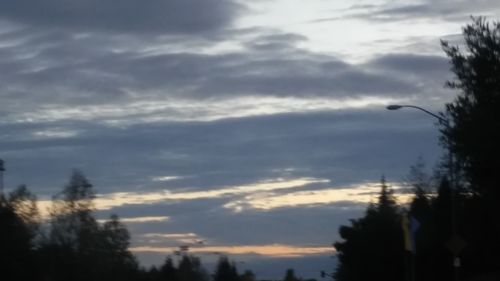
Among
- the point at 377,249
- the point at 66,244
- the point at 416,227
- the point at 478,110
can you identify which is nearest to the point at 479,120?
the point at 478,110

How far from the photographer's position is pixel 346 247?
92375 mm

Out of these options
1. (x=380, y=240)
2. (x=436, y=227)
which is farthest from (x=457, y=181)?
(x=380, y=240)

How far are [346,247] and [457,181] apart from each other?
4547 cm

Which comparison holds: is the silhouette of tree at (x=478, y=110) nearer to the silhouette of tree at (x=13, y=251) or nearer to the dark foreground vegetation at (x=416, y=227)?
the dark foreground vegetation at (x=416, y=227)

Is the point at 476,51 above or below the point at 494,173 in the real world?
above

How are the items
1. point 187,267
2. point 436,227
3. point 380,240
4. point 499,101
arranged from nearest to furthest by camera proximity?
point 499,101 < point 436,227 < point 380,240 < point 187,267

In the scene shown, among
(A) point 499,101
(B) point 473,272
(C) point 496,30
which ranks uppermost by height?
(C) point 496,30

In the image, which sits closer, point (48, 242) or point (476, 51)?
point (476, 51)

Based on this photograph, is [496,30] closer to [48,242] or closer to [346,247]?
[346,247]

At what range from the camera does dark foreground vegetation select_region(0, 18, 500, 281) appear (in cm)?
4069

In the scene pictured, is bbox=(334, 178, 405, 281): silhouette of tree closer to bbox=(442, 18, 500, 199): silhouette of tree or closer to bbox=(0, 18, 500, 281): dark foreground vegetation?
bbox=(0, 18, 500, 281): dark foreground vegetation

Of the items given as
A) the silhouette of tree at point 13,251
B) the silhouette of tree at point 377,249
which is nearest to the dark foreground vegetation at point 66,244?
the silhouette of tree at point 13,251

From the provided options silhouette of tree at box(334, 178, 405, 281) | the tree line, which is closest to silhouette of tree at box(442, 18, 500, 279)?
the tree line

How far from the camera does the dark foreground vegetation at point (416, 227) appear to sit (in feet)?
133
